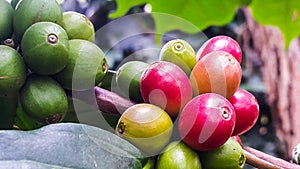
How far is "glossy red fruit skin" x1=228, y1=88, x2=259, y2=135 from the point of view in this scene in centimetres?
81

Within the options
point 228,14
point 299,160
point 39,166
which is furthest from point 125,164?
point 228,14

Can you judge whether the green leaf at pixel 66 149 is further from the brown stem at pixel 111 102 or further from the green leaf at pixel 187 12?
the green leaf at pixel 187 12

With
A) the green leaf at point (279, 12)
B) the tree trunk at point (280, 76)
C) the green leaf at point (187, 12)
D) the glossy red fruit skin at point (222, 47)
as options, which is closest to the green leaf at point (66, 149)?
the glossy red fruit skin at point (222, 47)

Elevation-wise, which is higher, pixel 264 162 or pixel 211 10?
pixel 264 162

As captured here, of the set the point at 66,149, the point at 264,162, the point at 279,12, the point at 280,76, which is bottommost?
the point at 280,76

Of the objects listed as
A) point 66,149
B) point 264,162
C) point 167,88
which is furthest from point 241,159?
point 66,149

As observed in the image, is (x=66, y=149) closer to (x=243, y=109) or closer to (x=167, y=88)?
(x=167, y=88)

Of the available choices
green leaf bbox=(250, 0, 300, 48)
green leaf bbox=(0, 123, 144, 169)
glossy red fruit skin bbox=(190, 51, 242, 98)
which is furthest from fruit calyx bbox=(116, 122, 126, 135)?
green leaf bbox=(250, 0, 300, 48)

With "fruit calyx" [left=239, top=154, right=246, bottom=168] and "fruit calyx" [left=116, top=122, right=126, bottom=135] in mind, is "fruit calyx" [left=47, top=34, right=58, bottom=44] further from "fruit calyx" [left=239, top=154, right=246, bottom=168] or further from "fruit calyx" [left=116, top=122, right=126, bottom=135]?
"fruit calyx" [left=239, top=154, right=246, bottom=168]

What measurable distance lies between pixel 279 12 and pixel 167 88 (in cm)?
109

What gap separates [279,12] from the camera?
1760 millimetres

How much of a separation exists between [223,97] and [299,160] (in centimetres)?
21

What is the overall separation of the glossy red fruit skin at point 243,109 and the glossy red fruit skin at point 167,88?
3.2 inches

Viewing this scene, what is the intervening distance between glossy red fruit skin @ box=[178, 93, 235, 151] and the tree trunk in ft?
7.62
